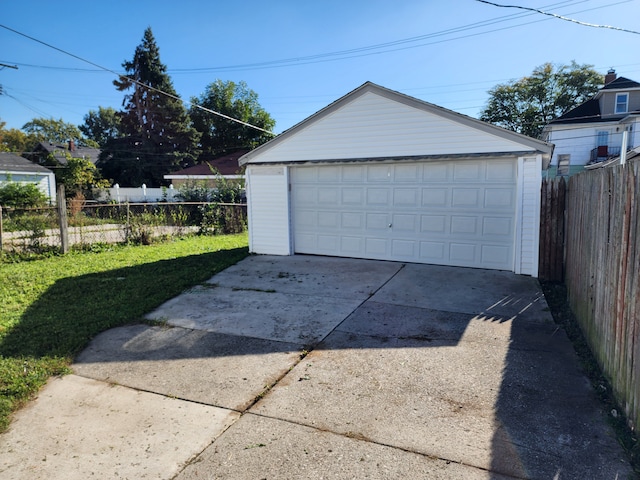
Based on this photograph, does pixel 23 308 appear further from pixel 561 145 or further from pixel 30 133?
pixel 30 133

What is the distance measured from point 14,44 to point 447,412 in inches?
661

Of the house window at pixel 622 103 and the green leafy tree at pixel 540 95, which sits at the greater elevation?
the green leafy tree at pixel 540 95

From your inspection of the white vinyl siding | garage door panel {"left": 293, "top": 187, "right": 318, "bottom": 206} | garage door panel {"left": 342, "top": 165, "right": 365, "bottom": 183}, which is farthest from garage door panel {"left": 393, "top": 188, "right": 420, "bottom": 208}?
garage door panel {"left": 293, "top": 187, "right": 318, "bottom": 206}

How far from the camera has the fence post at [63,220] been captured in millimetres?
9734

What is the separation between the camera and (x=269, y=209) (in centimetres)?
981

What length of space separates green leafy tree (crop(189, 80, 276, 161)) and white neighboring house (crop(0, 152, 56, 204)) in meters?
14.4

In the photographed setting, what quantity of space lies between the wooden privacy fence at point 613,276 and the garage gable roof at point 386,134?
9.17 ft

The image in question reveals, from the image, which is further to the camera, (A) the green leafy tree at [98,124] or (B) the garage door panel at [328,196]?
(A) the green leafy tree at [98,124]

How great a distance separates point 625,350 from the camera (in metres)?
2.93

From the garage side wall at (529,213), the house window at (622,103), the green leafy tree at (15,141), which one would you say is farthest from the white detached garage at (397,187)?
Answer: the green leafy tree at (15,141)

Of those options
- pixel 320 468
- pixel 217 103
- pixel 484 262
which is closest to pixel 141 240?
pixel 484 262

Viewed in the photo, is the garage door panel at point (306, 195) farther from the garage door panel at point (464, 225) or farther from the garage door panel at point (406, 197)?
the garage door panel at point (464, 225)

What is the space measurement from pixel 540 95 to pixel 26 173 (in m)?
39.2

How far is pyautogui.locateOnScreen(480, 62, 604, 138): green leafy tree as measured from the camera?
1282 inches
